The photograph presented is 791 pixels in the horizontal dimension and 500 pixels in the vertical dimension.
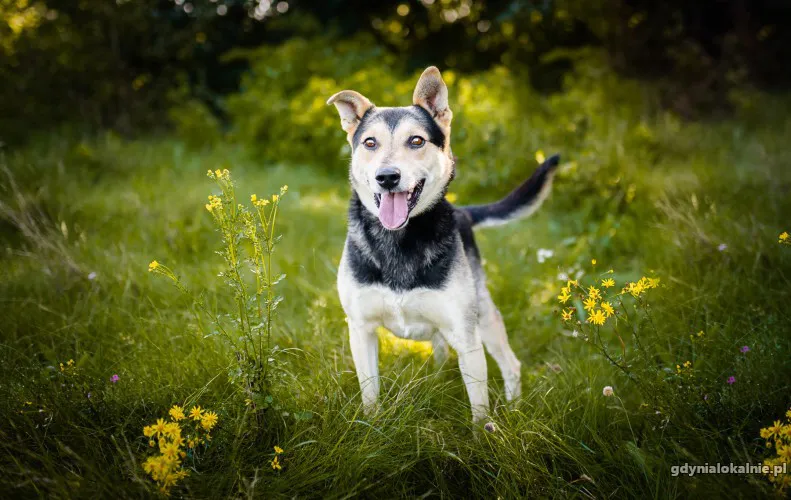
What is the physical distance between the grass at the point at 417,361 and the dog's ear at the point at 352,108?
141 centimetres

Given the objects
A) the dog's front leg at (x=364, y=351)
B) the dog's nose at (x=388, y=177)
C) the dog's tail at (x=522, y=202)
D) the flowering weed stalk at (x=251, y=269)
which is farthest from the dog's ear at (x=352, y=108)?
the dog's front leg at (x=364, y=351)

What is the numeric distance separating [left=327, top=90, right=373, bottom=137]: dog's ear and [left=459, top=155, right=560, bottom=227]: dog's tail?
103 centimetres

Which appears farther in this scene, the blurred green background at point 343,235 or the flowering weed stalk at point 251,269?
the blurred green background at point 343,235

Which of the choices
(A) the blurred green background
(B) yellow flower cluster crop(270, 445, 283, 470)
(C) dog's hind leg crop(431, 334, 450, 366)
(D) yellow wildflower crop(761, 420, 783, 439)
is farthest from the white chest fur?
(D) yellow wildflower crop(761, 420, 783, 439)

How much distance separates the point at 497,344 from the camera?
345 cm

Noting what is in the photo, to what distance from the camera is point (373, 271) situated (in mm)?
2930

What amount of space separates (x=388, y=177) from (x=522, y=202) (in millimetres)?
1437

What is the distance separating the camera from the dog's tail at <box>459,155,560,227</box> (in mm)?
3822

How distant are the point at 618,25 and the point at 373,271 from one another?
9.98 m

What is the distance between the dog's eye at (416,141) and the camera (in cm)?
309

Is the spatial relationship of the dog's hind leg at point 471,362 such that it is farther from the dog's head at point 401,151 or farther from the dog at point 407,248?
the dog's head at point 401,151

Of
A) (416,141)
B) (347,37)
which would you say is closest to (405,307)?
(416,141)

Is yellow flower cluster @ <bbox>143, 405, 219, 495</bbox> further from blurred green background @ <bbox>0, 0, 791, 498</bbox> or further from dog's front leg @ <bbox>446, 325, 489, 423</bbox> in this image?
dog's front leg @ <bbox>446, 325, 489, 423</bbox>

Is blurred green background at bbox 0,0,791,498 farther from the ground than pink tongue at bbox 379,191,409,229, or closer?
closer
